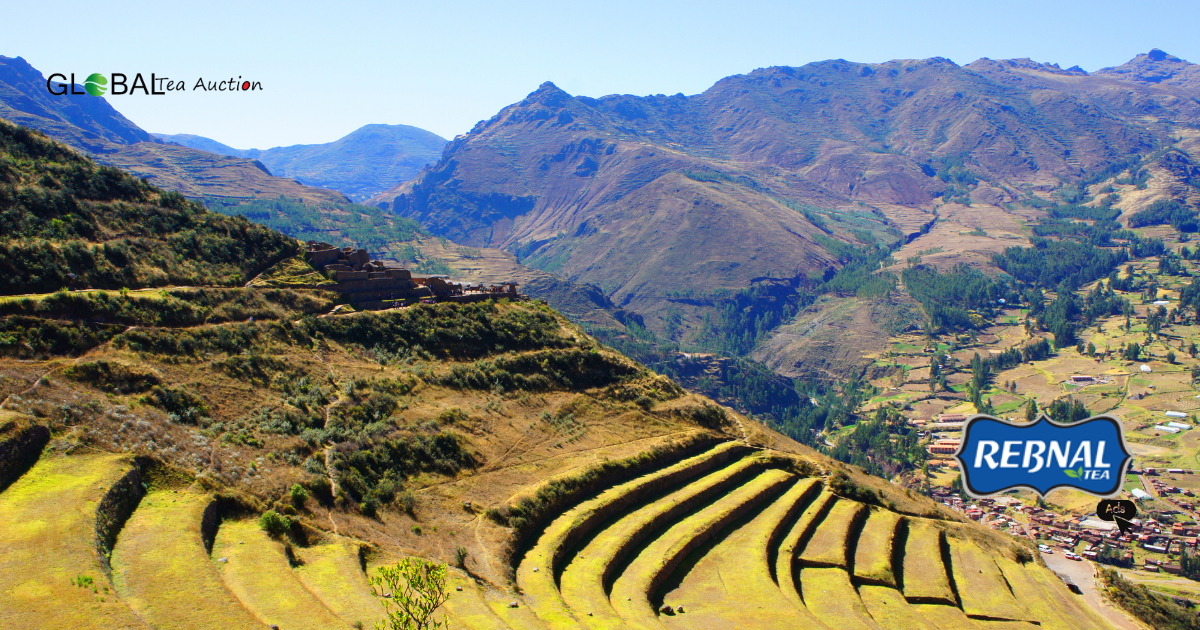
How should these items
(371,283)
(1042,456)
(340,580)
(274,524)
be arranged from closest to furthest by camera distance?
(1042,456)
(340,580)
(274,524)
(371,283)

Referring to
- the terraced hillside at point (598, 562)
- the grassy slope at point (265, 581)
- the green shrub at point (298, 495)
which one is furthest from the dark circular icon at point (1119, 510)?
the green shrub at point (298, 495)

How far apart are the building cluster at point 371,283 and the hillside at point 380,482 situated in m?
3.32

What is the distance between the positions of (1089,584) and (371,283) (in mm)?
70376

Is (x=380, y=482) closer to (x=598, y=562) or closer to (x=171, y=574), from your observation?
(x=598, y=562)

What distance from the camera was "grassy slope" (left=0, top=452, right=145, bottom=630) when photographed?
1977 cm

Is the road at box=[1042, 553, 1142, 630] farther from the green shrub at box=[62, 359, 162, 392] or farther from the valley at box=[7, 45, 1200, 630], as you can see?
the green shrub at box=[62, 359, 162, 392]

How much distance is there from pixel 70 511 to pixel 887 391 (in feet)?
616

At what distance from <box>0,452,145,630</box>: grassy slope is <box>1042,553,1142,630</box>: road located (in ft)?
206

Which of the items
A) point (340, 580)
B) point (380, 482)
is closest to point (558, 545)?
point (380, 482)

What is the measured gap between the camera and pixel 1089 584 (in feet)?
198

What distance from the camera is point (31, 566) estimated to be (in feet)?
71.4

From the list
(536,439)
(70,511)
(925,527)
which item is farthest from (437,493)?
(925,527)

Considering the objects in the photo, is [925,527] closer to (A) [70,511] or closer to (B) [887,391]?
(A) [70,511]

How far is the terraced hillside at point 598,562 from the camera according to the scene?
22578 millimetres
